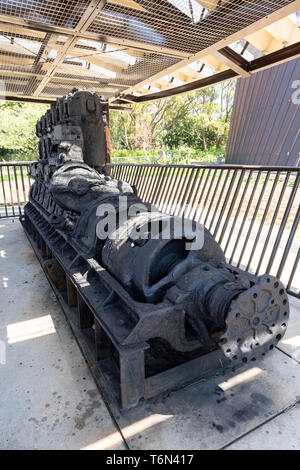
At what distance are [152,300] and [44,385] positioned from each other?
1133mm

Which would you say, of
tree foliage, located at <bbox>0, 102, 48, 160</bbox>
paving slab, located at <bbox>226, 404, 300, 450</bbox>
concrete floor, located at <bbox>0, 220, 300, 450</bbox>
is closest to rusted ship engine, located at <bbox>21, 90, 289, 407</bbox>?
concrete floor, located at <bbox>0, 220, 300, 450</bbox>

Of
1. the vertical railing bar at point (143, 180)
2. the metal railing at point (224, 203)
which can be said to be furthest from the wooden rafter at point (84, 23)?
the vertical railing bar at point (143, 180)

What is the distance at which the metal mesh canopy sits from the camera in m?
3.02

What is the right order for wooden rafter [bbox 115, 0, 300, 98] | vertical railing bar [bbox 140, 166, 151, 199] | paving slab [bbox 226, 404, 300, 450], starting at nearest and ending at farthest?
paving slab [bbox 226, 404, 300, 450] → wooden rafter [bbox 115, 0, 300, 98] → vertical railing bar [bbox 140, 166, 151, 199]

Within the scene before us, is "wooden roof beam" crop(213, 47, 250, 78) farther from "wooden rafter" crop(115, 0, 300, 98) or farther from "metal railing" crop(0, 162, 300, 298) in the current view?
"metal railing" crop(0, 162, 300, 298)

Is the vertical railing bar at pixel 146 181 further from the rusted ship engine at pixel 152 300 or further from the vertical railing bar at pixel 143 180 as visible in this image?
the rusted ship engine at pixel 152 300

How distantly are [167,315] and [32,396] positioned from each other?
1.26 meters

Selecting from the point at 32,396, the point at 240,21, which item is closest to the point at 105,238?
the point at 32,396

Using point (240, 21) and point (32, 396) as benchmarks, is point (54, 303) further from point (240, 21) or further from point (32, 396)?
point (240, 21)

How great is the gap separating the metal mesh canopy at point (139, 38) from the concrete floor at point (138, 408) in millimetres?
3426

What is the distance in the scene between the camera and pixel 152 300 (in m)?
2.21

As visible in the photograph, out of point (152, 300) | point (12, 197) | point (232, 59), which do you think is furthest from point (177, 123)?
point (152, 300)

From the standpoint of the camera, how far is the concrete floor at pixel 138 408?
186cm

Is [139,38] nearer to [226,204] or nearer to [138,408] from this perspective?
[226,204]
